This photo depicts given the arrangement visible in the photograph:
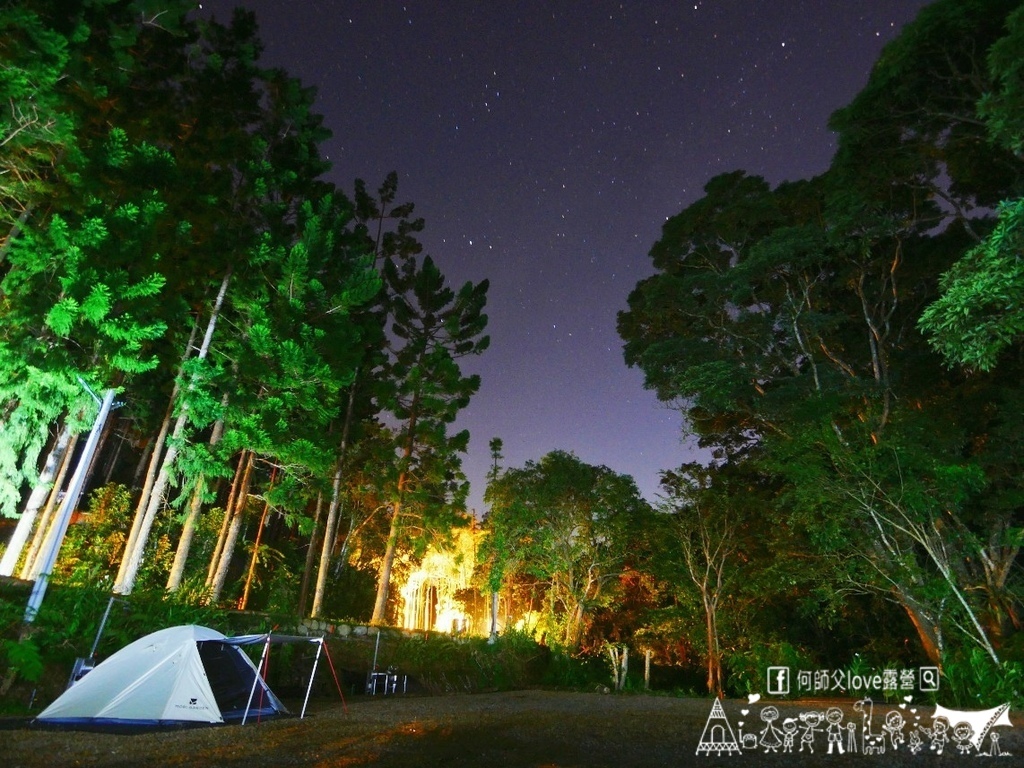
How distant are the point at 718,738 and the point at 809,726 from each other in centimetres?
159

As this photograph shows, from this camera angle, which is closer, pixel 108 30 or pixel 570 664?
pixel 108 30

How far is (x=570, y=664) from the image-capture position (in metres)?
16.4

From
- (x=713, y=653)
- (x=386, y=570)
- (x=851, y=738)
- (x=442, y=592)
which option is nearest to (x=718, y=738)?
(x=851, y=738)

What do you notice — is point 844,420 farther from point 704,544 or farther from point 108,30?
point 108,30

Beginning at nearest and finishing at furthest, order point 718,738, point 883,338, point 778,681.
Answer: point 718,738 → point 778,681 → point 883,338

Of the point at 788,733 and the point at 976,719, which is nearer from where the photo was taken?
the point at 976,719

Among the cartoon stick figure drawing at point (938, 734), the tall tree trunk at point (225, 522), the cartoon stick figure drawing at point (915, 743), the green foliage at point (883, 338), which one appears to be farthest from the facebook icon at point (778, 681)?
the tall tree trunk at point (225, 522)

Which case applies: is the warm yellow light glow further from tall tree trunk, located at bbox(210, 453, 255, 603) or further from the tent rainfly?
the tent rainfly

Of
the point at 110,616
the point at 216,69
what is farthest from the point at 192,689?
the point at 216,69

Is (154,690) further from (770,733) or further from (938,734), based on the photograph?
(938,734)

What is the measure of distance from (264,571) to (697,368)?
16.7m

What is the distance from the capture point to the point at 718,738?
20.2 ft

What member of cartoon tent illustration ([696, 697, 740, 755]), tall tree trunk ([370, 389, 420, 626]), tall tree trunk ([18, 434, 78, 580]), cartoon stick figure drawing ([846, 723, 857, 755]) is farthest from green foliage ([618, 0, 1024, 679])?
tall tree trunk ([18, 434, 78, 580])

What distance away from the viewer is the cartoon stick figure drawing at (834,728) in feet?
18.8
